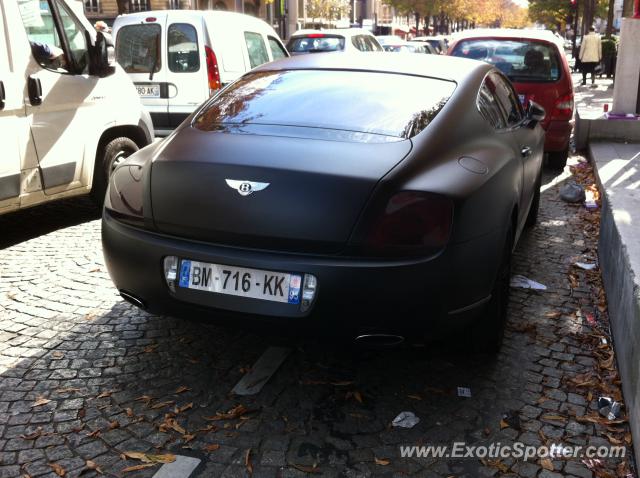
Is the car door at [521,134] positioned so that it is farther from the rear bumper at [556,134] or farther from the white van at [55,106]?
the rear bumper at [556,134]

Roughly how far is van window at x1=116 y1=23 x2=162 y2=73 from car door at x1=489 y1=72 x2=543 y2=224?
5.72 metres

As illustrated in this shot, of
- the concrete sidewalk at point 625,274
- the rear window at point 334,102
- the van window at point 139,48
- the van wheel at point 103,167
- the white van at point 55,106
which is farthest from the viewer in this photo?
the van window at point 139,48

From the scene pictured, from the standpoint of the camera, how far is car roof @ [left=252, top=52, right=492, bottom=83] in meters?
4.22

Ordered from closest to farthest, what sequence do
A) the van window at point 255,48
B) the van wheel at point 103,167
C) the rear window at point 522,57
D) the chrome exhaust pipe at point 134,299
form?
the chrome exhaust pipe at point 134,299, the van wheel at point 103,167, the rear window at point 522,57, the van window at point 255,48

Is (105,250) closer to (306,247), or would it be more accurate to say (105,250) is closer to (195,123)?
(195,123)

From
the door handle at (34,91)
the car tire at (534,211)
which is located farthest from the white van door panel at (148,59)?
the car tire at (534,211)

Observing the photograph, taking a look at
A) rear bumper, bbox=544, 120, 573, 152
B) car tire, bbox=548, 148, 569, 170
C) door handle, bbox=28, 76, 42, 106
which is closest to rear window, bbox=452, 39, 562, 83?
Answer: rear bumper, bbox=544, 120, 573, 152

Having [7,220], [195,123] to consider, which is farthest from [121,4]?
[195,123]

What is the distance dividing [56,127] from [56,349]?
2.61m

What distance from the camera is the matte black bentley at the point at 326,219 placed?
9.93 feet

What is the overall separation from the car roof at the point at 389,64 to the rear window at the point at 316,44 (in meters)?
11.9

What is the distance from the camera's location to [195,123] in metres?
3.92

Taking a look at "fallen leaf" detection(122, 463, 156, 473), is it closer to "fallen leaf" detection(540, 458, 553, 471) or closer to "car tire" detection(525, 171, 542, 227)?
"fallen leaf" detection(540, 458, 553, 471)

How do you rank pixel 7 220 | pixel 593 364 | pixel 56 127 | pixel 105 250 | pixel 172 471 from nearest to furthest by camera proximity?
1. pixel 172 471
2. pixel 105 250
3. pixel 593 364
4. pixel 56 127
5. pixel 7 220
